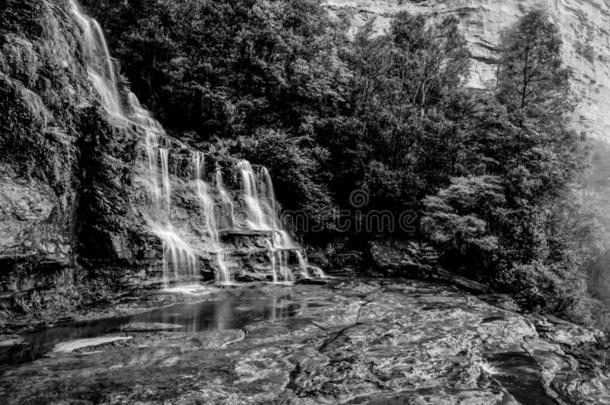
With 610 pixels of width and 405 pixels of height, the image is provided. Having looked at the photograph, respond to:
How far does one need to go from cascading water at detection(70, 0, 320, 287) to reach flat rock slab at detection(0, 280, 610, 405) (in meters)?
4.37

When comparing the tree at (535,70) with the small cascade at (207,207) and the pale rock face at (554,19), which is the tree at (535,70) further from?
the pale rock face at (554,19)

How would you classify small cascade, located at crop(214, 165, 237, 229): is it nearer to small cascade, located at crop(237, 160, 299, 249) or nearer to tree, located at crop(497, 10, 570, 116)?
small cascade, located at crop(237, 160, 299, 249)

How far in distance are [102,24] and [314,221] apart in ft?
51.8

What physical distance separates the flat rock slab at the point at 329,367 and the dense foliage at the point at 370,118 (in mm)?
6230

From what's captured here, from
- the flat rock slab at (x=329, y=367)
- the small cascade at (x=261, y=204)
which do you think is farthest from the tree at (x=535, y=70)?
the flat rock slab at (x=329, y=367)

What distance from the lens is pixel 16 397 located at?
14.9 feet

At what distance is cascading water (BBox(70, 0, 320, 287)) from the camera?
1200 cm

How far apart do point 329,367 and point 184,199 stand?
32.6ft

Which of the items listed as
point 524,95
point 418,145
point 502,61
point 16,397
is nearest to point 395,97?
point 418,145

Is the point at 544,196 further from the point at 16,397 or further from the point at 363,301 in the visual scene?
the point at 16,397

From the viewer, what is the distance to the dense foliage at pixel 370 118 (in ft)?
45.1

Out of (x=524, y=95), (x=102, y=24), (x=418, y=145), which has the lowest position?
(x=418, y=145)

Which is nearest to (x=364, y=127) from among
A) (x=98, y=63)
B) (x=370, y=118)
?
(x=370, y=118)

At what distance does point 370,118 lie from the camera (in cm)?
2092
